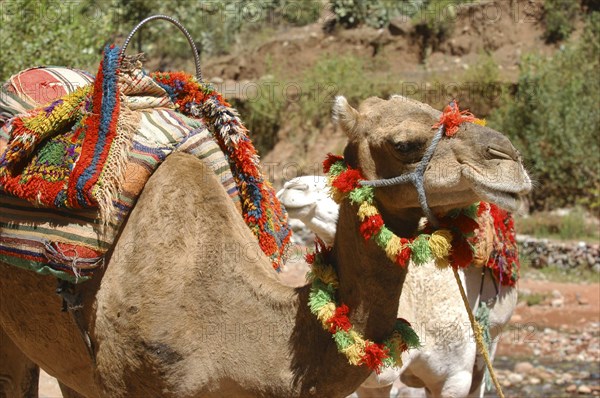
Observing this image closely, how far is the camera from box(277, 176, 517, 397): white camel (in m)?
5.81

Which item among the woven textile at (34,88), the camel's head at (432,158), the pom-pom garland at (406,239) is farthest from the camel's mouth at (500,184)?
the woven textile at (34,88)

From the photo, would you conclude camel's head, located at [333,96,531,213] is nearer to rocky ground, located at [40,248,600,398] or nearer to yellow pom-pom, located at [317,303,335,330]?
yellow pom-pom, located at [317,303,335,330]

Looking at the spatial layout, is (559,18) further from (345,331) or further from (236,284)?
(345,331)

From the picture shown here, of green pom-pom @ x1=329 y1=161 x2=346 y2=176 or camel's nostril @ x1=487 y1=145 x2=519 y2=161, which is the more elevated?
camel's nostril @ x1=487 y1=145 x2=519 y2=161

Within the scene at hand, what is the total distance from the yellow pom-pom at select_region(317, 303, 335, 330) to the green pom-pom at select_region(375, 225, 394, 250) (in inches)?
13.9

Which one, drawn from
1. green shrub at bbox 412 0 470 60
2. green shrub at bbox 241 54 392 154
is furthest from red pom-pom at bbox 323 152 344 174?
green shrub at bbox 412 0 470 60

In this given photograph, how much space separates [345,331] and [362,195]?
54cm

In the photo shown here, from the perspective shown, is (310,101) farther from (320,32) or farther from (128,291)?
(128,291)

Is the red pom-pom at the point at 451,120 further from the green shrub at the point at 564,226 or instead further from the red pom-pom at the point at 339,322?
the green shrub at the point at 564,226

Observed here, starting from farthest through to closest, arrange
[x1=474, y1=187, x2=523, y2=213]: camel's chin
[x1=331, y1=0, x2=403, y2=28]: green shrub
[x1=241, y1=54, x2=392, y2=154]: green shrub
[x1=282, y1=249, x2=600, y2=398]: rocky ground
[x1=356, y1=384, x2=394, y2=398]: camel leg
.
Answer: [x1=331, y1=0, x2=403, y2=28]: green shrub → [x1=241, y1=54, x2=392, y2=154]: green shrub → [x1=282, y1=249, x2=600, y2=398]: rocky ground → [x1=356, y1=384, x2=394, y2=398]: camel leg → [x1=474, y1=187, x2=523, y2=213]: camel's chin

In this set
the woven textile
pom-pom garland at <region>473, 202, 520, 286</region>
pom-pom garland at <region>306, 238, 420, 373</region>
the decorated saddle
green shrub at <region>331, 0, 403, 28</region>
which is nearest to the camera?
pom-pom garland at <region>306, 238, 420, 373</region>

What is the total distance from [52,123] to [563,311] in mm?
10238

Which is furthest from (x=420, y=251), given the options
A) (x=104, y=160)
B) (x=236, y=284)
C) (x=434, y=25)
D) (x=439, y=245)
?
(x=434, y=25)

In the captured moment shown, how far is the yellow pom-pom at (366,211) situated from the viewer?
358 centimetres
